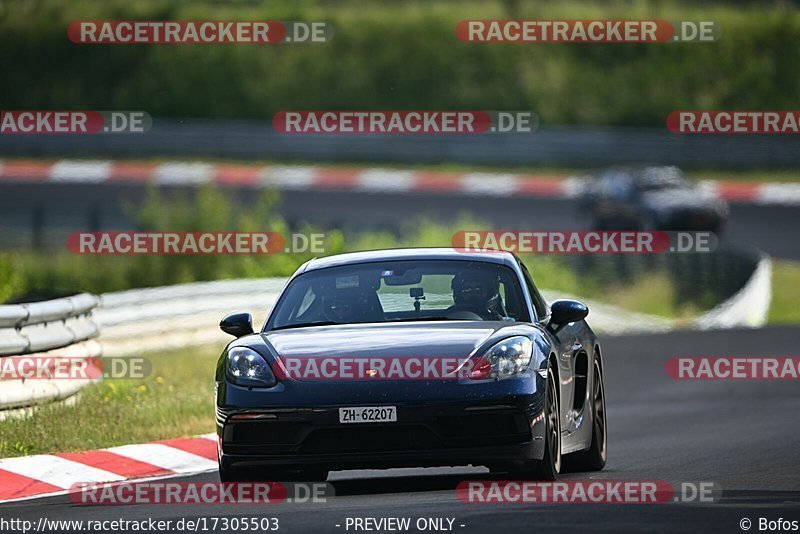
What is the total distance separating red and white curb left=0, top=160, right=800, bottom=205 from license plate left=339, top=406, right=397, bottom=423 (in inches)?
1162

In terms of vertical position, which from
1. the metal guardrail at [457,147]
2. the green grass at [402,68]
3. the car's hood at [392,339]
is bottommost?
the car's hood at [392,339]

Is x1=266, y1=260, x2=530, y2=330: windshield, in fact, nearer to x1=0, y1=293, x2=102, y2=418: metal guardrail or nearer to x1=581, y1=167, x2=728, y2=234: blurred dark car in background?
x1=0, y1=293, x2=102, y2=418: metal guardrail

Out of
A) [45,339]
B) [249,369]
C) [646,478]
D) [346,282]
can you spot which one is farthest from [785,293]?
[249,369]

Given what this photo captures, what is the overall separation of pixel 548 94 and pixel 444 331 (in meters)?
40.6

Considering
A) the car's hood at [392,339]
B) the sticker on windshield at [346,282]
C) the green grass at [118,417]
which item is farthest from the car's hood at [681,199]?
the car's hood at [392,339]

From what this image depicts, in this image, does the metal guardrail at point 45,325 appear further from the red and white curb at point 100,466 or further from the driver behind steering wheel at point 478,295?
the driver behind steering wheel at point 478,295

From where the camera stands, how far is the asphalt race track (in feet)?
25.8

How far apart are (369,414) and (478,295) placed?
142 cm

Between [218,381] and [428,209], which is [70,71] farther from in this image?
[218,381]

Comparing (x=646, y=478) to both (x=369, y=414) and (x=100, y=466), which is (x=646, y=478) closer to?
(x=369, y=414)

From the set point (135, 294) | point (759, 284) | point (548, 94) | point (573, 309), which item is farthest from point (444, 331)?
point (548, 94)

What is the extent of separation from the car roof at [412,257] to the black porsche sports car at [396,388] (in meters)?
0.31

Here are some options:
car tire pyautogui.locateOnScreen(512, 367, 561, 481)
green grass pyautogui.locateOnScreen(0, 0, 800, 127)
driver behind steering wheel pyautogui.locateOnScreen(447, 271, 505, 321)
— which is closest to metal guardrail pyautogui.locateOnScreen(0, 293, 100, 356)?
driver behind steering wheel pyautogui.locateOnScreen(447, 271, 505, 321)

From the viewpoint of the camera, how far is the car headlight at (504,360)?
8.99m
